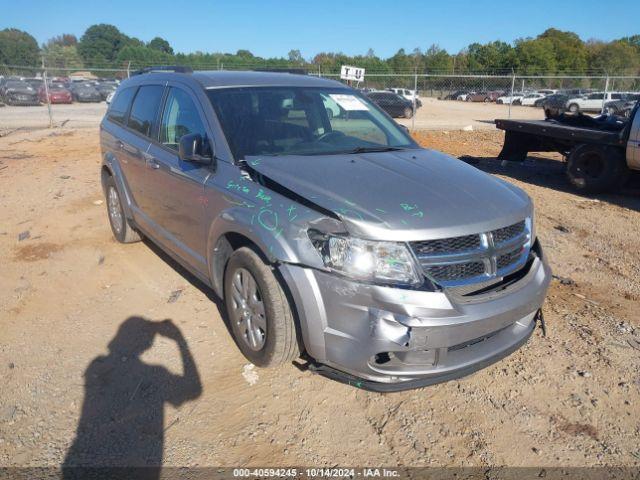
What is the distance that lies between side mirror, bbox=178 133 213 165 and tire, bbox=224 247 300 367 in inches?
27.9

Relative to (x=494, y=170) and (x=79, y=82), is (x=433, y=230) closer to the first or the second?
(x=494, y=170)

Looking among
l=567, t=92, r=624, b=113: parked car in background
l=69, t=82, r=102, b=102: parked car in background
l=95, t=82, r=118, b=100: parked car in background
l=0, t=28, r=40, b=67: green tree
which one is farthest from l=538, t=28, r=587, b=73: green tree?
l=0, t=28, r=40, b=67: green tree

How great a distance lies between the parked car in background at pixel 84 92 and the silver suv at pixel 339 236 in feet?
114

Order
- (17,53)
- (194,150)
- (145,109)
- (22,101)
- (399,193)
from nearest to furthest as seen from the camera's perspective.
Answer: (399,193) < (194,150) < (145,109) < (22,101) < (17,53)

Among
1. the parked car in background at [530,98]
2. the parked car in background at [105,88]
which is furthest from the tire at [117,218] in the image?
the parked car in background at [530,98]

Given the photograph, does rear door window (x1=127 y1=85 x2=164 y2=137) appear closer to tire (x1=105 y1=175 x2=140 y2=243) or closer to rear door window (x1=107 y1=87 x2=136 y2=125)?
rear door window (x1=107 y1=87 x2=136 y2=125)

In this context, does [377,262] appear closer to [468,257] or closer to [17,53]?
[468,257]

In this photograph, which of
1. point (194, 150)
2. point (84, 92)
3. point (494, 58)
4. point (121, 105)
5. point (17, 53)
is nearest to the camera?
point (194, 150)

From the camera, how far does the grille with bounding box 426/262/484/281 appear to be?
2.63 metres

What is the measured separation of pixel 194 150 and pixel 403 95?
99.1ft

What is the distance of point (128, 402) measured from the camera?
302 centimetres

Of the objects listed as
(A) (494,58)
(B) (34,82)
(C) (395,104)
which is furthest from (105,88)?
(A) (494,58)

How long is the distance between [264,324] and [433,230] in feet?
3.87

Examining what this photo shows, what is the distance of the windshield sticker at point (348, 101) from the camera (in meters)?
4.29
